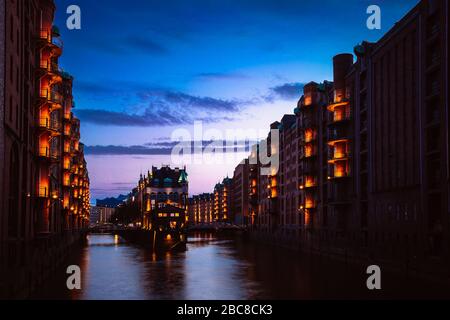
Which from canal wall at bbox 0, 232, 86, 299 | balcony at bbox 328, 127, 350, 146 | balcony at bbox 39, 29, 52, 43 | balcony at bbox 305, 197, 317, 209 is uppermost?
balcony at bbox 39, 29, 52, 43

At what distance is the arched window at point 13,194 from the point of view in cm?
5056

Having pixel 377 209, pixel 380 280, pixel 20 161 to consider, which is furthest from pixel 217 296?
pixel 377 209

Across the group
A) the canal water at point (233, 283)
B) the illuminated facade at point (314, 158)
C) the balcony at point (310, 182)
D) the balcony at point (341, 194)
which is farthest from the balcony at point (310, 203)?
the canal water at point (233, 283)

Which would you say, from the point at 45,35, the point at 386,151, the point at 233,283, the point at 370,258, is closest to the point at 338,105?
the point at 386,151

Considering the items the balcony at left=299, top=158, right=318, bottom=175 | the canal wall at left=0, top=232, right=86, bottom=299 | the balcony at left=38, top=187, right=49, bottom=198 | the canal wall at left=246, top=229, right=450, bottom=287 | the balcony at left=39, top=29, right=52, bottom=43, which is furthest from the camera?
the balcony at left=299, top=158, right=318, bottom=175

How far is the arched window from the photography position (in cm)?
5056

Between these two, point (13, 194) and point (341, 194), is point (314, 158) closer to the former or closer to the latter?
point (341, 194)

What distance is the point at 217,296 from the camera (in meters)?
47.3

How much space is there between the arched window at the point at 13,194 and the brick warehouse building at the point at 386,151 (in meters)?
32.9

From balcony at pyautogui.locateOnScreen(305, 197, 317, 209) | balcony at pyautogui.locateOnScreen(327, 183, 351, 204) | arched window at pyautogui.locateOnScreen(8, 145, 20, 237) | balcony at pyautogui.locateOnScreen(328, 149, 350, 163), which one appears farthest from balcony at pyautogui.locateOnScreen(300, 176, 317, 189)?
arched window at pyautogui.locateOnScreen(8, 145, 20, 237)

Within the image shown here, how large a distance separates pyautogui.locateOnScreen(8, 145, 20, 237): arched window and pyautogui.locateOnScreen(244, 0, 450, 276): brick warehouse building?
1294 inches

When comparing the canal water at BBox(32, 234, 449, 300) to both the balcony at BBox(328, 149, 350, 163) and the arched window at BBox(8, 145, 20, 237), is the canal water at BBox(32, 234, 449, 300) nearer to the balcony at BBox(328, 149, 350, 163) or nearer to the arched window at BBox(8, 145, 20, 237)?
the arched window at BBox(8, 145, 20, 237)

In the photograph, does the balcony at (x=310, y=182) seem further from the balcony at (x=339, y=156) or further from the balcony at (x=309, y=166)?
the balcony at (x=339, y=156)
